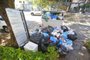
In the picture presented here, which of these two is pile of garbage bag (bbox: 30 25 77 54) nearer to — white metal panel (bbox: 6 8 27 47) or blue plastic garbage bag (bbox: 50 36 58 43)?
blue plastic garbage bag (bbox: 50 36 58 43)

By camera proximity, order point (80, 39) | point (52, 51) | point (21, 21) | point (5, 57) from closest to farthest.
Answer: point (5, 57)
point (52, 51)
point (21, 21)
point (80, 39)

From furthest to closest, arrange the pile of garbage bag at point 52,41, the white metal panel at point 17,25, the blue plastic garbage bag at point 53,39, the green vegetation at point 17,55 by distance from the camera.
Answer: the blue plastic garbage bag at point 53,39 < the pile of garbage bag at point 52,41 < the white metal panel at point 17,25 < the green vegetation at point 17,55

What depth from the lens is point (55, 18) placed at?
10.2 meters

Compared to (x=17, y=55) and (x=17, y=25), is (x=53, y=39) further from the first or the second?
(x=17, y=55)

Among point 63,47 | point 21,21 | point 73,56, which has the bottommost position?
point 73,56

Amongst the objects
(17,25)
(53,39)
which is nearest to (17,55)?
(17,25)

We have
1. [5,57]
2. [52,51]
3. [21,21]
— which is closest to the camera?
[5,57]

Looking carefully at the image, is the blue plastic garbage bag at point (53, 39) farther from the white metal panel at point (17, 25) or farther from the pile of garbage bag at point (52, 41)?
the white metal panel at point (17, 25)

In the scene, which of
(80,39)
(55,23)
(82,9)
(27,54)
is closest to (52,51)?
(27,54)

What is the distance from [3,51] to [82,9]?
50.6 ft

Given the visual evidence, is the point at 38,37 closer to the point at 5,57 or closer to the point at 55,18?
the point at 5,57

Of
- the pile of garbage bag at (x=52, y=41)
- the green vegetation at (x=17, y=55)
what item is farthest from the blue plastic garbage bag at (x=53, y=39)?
the green vegetation at (x=17, y=55)

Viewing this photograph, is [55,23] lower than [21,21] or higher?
lower

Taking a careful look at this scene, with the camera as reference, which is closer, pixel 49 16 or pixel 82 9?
pixel 49 16
